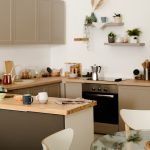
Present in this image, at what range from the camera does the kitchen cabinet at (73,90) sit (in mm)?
5738

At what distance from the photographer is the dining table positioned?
8.32 ft

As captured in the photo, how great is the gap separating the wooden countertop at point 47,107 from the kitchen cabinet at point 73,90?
227 cm

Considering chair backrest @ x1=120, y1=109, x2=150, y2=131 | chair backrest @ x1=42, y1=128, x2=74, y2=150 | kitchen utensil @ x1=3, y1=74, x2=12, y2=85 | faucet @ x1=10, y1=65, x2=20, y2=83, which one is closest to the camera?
chair backrest @ x1=42, y1=128, x2=74, y2=150

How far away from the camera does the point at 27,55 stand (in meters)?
6.06

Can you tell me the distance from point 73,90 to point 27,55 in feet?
3.47

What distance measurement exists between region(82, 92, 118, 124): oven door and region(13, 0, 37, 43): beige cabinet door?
139 cm

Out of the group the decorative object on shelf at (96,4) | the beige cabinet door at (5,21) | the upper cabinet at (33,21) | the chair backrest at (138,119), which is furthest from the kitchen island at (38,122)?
the decorative object on shelf at (96,4)

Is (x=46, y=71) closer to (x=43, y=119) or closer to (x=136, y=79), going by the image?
(x=136, y=79)

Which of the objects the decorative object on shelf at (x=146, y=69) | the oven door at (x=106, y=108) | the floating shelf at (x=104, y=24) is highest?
the floating shelf at (x=104, y=24)

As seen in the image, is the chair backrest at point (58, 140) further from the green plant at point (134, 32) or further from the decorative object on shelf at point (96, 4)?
the decorative object on shelf at point (96, 4)

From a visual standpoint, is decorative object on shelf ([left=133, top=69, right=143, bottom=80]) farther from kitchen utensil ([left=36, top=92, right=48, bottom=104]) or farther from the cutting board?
kitchen utensil ([left=36, top=92, right=48, bottom=104])

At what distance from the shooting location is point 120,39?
19.4ft

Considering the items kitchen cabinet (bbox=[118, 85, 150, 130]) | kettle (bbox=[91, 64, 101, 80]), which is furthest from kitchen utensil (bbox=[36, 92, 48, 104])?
kettle (bbox=[91, 64, 101, 80])

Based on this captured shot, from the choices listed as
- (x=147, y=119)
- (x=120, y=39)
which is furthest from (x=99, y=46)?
(x=147, y=119)
